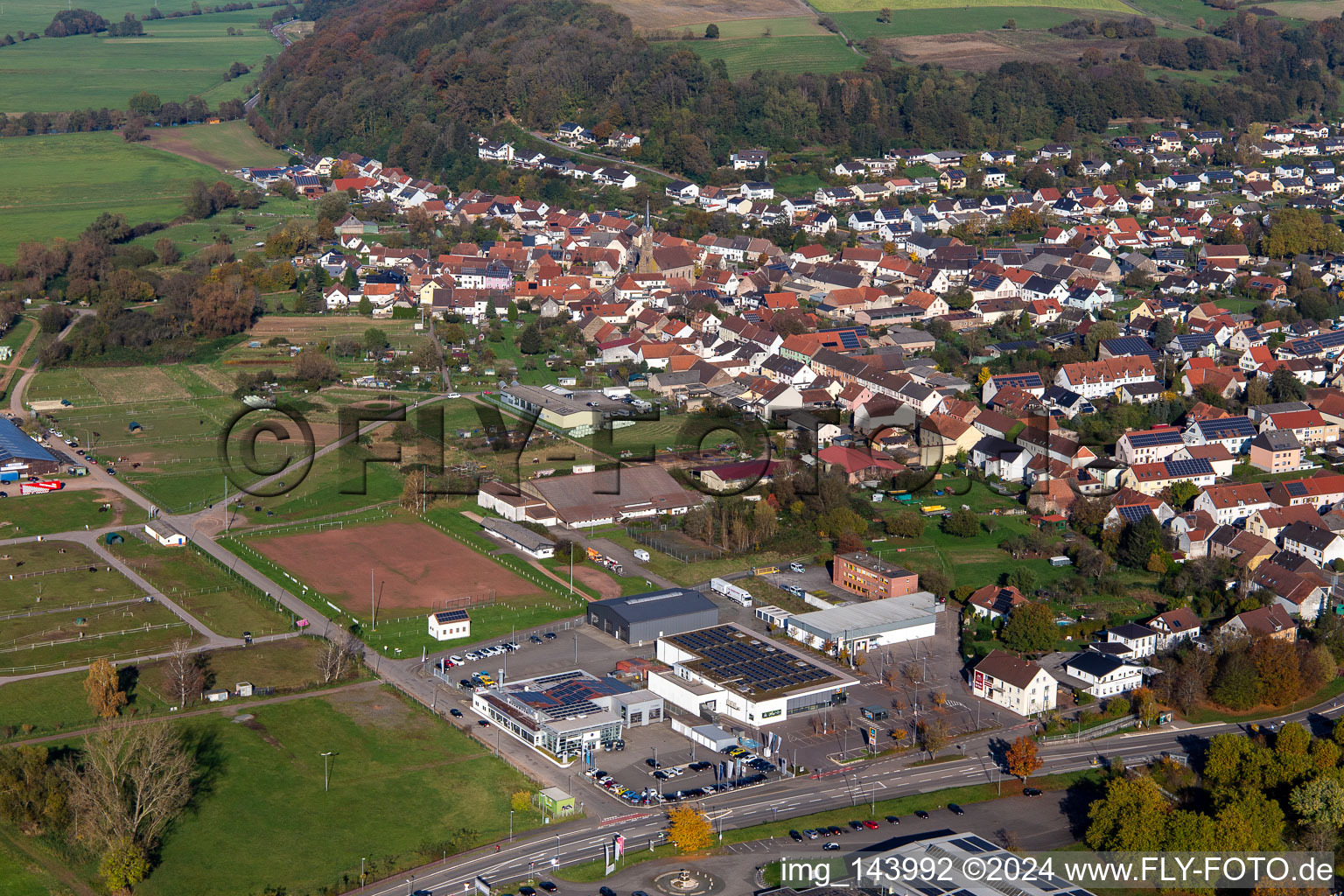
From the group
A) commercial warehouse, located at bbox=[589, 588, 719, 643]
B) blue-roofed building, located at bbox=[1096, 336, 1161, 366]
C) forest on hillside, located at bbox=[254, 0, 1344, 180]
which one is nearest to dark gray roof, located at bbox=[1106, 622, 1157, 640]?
commercial warehouse, located at bbox=[589, 588, 719, 643]

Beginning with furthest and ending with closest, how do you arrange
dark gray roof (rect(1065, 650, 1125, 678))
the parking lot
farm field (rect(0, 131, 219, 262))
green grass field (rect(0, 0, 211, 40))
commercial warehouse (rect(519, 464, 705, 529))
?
green grass field (rect(0, 0, 211, 40)), farm field (rect(0, 131, 219, 262)), commercial warehouse (rect(519, 464, 705, 529)), dark gray roof (rect(1065, 650, 1125, 678)), the parking lot

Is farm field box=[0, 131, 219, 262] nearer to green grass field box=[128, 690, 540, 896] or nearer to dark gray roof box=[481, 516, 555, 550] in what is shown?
dark gray roof box=[481, 516, 555, 550]

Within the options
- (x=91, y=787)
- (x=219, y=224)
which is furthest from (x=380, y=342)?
(x=91, y=787)

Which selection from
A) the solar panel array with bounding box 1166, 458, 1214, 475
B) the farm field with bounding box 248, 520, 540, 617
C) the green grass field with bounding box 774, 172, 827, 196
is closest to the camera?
the farm field with bounding box 248, 520, 540, 617

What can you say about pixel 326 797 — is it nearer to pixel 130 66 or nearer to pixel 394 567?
pixel 394 567

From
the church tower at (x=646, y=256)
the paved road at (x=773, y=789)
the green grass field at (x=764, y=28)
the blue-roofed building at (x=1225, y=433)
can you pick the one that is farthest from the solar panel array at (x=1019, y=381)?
the green grass field at (x=764, y=28)

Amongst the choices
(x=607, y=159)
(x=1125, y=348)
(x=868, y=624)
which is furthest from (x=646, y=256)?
(x=868, y=624)

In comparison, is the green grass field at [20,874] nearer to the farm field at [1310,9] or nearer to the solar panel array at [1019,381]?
the solar panel array at [1019,381]

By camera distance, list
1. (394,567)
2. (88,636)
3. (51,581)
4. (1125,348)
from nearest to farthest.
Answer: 1. (88,636)
2. (51,581)
3. (394,567)
4. (1125,348)
